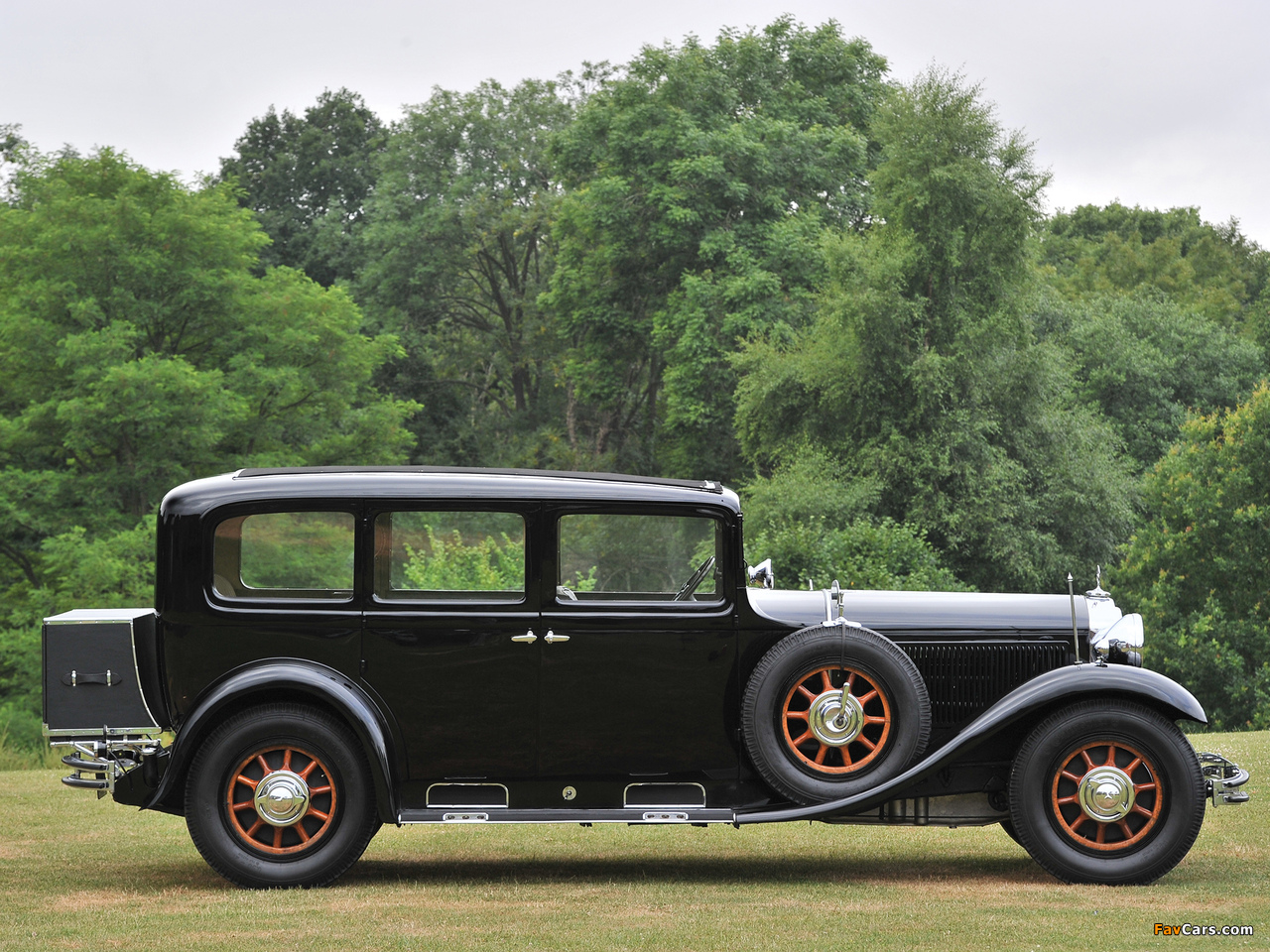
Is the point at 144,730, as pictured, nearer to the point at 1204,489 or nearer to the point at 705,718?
the point at 705,718

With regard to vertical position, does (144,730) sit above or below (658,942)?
above

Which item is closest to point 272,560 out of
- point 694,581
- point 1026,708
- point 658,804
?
point 694,581

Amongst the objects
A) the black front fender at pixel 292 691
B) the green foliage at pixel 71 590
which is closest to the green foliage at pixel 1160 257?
the green foliage at pixel 71 590

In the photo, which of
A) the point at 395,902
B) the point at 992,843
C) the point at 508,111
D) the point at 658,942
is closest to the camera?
the point at 658,942

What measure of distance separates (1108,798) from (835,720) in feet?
4.89

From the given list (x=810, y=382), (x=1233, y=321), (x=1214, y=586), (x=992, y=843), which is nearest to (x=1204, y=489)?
(x=1214, y=586)

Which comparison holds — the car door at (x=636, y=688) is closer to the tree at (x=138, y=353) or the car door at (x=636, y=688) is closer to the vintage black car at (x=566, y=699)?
the vintage black car at (x=566, y=699)

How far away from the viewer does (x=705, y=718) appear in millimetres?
7367

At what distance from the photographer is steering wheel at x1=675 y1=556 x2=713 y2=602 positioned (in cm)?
755

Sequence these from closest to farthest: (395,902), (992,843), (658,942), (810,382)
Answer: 1. (658,942)
2. (395,902)
3. (992,843)
4. (810,382)

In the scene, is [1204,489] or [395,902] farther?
[1204,489]

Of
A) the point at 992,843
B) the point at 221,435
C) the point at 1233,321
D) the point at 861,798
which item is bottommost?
the point at 992,843

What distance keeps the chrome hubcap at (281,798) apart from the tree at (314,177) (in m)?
44.5

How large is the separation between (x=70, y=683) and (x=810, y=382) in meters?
26.6
